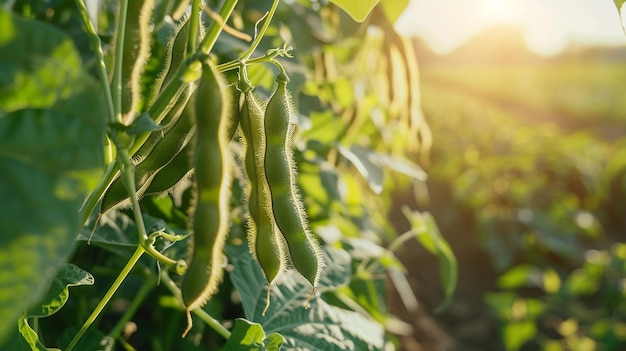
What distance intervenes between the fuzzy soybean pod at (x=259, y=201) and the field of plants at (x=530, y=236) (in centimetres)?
399

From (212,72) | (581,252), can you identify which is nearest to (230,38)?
(212,72)

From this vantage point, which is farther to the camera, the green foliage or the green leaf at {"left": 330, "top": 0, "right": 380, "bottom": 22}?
the green foliage

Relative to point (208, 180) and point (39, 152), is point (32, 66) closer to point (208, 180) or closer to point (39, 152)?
point (39, 152)

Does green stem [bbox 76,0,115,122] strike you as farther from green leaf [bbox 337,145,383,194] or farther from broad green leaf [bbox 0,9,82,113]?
green leaf [bbox 337,145,383,194]

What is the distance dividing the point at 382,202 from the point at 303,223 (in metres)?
2.70

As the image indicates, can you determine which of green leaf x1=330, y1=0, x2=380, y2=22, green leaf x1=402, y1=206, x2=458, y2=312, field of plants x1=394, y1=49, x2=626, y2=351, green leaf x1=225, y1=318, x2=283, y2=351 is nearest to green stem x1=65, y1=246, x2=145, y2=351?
green leaf x1=225, y1=318, x2=283, y2=351

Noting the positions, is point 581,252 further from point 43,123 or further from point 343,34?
point 43,123

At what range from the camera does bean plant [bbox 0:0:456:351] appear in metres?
0.60

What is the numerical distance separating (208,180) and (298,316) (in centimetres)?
67

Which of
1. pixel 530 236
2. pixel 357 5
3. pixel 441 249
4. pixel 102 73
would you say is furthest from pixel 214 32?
pixel 530 236

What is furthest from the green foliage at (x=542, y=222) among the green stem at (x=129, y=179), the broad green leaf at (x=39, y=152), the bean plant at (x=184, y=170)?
the broad green leaf at (x=39, y=152)

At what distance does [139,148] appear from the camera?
101cm

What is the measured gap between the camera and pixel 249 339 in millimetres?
1170

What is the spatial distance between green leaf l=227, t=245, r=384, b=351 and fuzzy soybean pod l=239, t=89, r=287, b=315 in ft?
1.29
